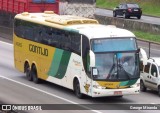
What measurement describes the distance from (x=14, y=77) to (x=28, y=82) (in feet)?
5.73

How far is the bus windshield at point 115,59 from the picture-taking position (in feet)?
79.6

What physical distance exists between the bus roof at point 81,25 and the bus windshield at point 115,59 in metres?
0.27

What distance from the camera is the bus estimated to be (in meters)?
24.2

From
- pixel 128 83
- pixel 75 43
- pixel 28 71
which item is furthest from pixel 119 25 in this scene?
pixel 128 83

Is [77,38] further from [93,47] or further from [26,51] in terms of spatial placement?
[26,51]

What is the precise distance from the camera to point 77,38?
83.4 ft

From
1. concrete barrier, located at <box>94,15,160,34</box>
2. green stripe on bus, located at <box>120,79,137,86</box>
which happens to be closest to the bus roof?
green stripe on bus, located at <box>120,79,137,86</box>

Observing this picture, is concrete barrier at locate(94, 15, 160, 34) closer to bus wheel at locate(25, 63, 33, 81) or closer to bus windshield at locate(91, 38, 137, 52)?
bus wheel at locate(25, 63, 33, 81)

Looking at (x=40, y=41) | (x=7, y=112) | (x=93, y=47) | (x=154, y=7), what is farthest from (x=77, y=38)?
(x=154, y=7)

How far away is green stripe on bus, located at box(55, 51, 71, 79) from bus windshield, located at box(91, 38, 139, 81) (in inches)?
83.3

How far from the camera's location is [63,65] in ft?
87.7

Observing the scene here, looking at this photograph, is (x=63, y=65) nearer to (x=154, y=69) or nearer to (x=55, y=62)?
(x=55, y=62)

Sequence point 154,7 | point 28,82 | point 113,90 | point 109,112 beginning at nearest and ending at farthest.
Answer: point 109,112 → point 113,90 → point 28,82 → point 154,7

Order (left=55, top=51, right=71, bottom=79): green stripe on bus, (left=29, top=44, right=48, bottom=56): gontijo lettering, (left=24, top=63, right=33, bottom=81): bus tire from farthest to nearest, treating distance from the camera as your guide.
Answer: (left=24, top=63, right=33, bottom=81): bus tire, (left=29, top=44, right=48, bottom=56): gontijo lettering, (left=55, top=51, right=71, bottom=79): green stripe on bus
